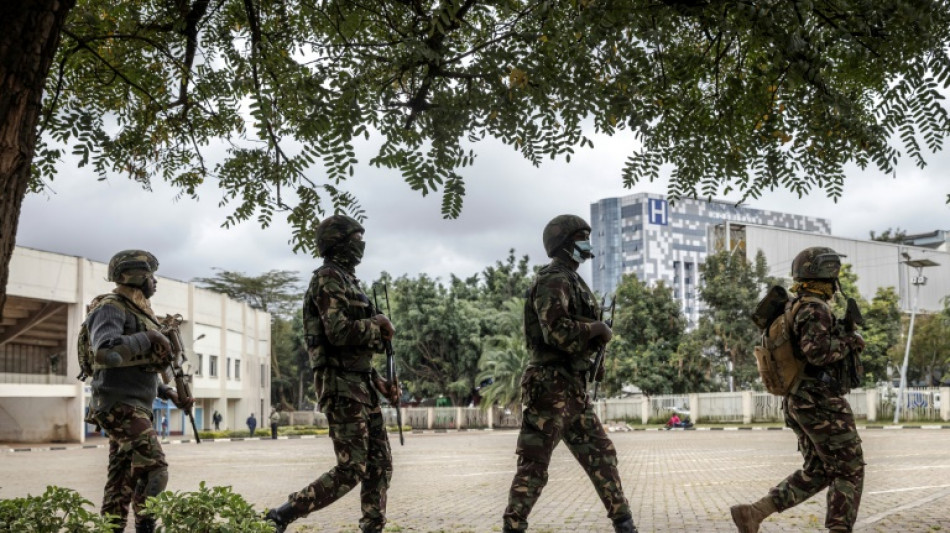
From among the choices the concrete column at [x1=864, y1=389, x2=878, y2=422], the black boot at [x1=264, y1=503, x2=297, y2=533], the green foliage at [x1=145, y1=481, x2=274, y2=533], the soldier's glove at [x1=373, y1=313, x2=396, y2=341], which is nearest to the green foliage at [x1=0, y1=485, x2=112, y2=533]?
the green foliage at [x1=145, y1=481, x2=274, y2=533]

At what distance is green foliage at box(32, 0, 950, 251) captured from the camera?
5762 millimetres

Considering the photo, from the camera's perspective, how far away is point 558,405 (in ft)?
18.7

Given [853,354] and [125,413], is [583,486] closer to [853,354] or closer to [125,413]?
[853,354]

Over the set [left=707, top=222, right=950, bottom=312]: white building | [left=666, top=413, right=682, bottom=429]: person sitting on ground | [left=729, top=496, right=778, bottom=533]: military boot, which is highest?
[left=707, top=222, right=950, bottom=312]: white building

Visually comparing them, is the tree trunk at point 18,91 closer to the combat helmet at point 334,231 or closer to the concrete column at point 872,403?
the combat helmet at point 334,231

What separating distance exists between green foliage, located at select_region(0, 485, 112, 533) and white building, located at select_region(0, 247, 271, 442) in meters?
24.2

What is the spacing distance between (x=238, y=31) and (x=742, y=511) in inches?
220

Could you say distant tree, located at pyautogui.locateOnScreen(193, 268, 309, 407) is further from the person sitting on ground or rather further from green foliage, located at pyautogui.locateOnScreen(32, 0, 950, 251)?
A: green foliage, located at pyautogui.locateOnScreen(32, 0, 950, 251)

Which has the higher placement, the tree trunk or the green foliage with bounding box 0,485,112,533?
the tree trunk

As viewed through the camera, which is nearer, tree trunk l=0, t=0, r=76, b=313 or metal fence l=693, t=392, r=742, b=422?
tree trunk l=0, t=0, r=76, b=313

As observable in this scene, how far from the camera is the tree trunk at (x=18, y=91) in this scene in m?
4.32

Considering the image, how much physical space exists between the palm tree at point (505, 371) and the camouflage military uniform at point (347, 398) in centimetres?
4388

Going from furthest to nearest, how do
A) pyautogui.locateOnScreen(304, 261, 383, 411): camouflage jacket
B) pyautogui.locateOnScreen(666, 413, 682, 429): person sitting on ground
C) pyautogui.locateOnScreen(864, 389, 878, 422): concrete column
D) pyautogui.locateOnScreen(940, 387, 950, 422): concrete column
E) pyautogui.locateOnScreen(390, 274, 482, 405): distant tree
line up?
1. pyautogui.locateOnScreen(390, 274, 482, 405): distant tree
2. pyautogui.locateOnScreen(666, 413, 682, 429): person sitting on ground
3. pyautogui.locateOnScreen(864, 389, 878, 422): concrete column
4. pyautogui.locateOnScreen(940, 387, 950, 422): concrete column
5. pyautogui.locateOnScreen(304, 261, 383, 411): camouflage jacket

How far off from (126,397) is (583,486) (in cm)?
675
